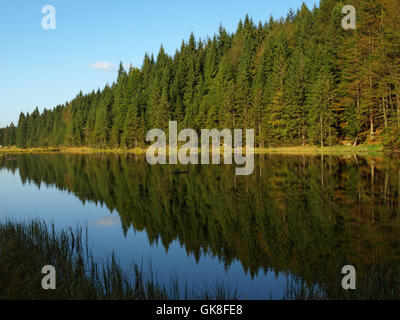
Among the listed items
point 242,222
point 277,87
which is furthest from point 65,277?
point 277,87

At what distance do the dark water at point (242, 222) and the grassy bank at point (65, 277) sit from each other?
81 centimetres

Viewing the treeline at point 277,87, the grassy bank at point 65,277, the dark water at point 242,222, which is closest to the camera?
the grassy bank at point 65,277

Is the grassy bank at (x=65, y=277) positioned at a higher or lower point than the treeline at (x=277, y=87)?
lower

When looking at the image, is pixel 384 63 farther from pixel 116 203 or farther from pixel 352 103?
pixel 116 203

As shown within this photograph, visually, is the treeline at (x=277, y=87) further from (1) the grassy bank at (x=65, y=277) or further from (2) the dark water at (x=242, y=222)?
(1) the grassy bank at (x=65, y=277)

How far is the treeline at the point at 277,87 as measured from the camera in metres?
43.1

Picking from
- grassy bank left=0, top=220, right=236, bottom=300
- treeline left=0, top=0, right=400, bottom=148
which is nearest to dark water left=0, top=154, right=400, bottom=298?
grassy bank left=0, top=220, right=236, bottom=300

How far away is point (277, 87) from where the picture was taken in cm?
5922

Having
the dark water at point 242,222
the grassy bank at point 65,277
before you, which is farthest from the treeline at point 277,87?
the grassy bank at point 65,277

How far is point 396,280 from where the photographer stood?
5.75 meters

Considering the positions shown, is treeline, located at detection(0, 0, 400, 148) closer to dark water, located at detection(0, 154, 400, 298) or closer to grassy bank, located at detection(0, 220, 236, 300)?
dark water, located at detection(0, 154, 400, 298)

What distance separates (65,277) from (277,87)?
57.5m

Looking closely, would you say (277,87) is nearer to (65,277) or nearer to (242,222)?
(242,222)

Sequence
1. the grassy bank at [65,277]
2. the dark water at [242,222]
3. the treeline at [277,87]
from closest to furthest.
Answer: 1. the grassy bank at [65,277]
2. the dark water at [242,222]
3. the treeline at [277,87]
